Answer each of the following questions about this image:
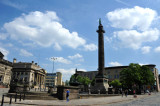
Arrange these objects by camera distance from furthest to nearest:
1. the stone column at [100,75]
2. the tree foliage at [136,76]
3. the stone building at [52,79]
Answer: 1. the stone building at [52,79]
2. the tree foliage at [136,76]
3. the stone column at [100,75]

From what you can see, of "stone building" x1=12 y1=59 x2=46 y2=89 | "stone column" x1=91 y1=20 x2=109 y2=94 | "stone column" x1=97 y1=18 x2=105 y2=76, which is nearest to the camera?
"stone column" x1=91 y1=20 x2=109 y2=94

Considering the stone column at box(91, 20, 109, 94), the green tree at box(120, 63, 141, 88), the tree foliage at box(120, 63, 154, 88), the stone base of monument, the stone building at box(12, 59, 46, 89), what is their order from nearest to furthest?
the stone base of monument, the stone column at box(91, 20, 109, 94), the green tree at box(120, 63, 141, 88), the tree foliage at box(120, 63, 154, 88), the stone building at box(12, 59, 46, 89)

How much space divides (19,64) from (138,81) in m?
75.1

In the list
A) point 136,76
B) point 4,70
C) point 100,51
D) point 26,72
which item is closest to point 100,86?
point 100,51

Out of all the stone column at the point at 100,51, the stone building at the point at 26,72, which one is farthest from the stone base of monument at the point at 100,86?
the stone building at the point at 26,72

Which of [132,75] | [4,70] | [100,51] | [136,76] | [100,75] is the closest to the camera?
[100,75]

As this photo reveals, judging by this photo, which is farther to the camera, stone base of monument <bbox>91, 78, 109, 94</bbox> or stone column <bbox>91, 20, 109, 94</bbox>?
stone column <bbox>91, 20, 109, 94</bbox>

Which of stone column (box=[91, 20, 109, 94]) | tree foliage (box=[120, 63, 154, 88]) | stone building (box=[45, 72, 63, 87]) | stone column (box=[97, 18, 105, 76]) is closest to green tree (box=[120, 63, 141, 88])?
tree foliage (box=[120, 63, 154, 88])

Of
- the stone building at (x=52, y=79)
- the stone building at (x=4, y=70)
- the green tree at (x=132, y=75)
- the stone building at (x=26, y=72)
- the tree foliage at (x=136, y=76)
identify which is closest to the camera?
the green tree at (x=132, y=75)

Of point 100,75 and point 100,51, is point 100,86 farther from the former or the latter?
point 100,51

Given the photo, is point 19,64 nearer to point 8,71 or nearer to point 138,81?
point 8,71

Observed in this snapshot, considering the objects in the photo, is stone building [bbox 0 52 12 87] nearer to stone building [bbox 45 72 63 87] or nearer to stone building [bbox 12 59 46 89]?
stone building [bbox 12 59 46 89]

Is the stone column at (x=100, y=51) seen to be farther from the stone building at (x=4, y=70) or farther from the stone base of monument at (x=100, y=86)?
the stone building at (x=4, y=70)

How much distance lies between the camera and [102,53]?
4431cm
